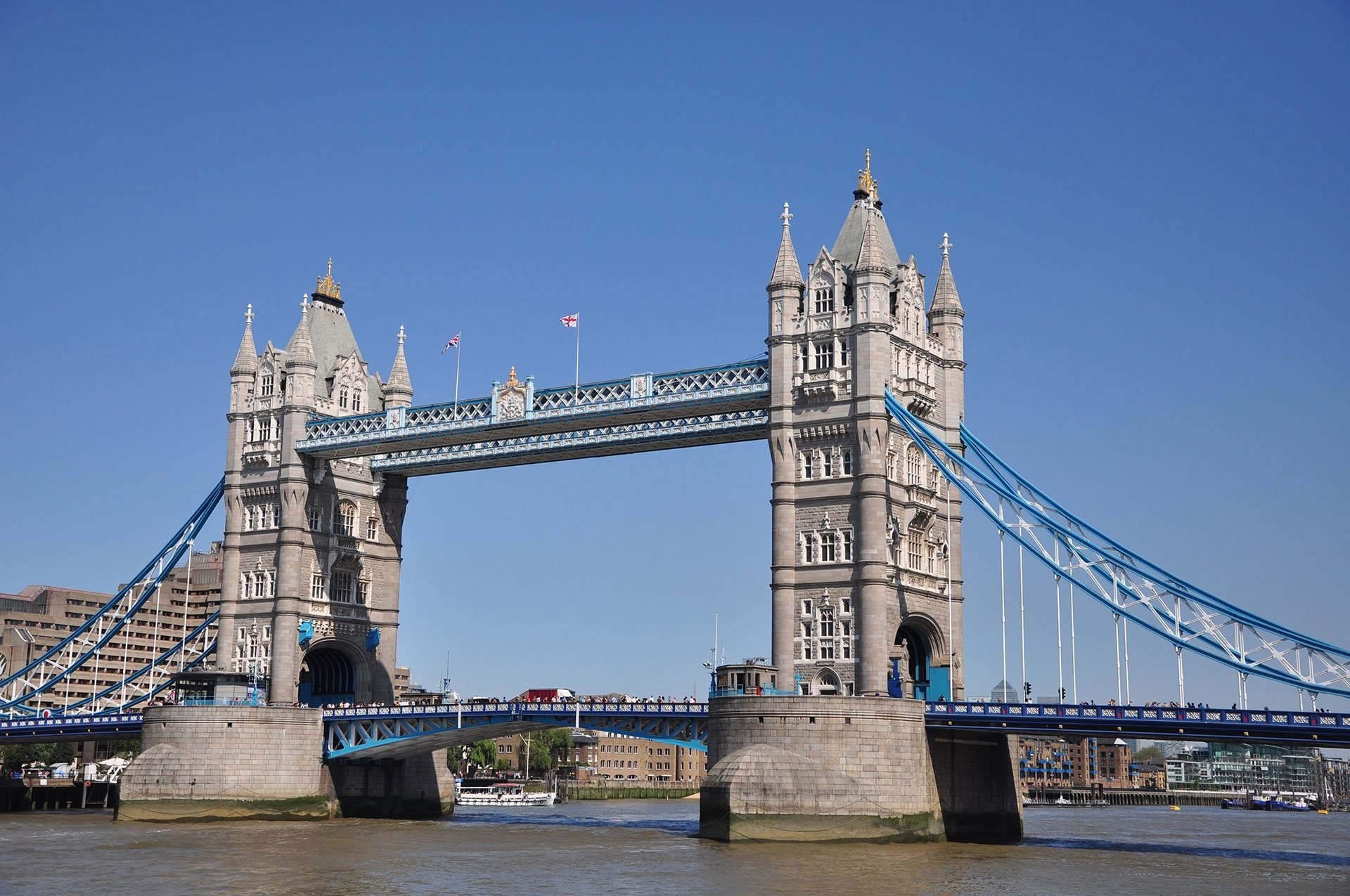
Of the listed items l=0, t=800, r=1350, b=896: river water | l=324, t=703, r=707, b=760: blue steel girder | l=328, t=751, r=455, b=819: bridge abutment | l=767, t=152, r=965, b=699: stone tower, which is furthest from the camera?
l=328, t=751, r=455, b=819: bridge abutment

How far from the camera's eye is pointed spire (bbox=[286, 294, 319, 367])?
93438 millimetres

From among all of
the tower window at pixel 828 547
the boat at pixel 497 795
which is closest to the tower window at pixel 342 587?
the boat at pixel 497 795

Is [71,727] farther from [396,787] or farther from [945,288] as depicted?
[945,288]

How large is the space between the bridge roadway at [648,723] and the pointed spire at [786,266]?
2046 cm

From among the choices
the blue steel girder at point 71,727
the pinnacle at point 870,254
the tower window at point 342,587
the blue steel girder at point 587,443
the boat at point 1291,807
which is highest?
the pinnacle at point 870,254

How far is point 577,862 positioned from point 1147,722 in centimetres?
2297

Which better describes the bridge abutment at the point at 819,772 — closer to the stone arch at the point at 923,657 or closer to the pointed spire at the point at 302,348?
the stone arch at the point at 923,657

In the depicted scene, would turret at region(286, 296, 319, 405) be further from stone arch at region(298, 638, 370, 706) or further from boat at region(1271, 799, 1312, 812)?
boat at region(1271, 799, 1312, 812)

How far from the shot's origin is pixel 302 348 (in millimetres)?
93812

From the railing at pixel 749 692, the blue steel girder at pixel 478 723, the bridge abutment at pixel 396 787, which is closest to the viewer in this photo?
the railing at pixel 749 692

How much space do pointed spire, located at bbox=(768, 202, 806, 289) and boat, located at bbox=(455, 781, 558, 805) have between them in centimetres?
5616

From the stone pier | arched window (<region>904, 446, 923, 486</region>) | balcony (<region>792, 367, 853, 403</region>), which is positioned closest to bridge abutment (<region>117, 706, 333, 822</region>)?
the stone pier

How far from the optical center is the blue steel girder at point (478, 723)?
76000 millimetres

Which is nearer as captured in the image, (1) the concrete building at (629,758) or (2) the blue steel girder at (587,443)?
(2) the blue steel girder at (587,443)
